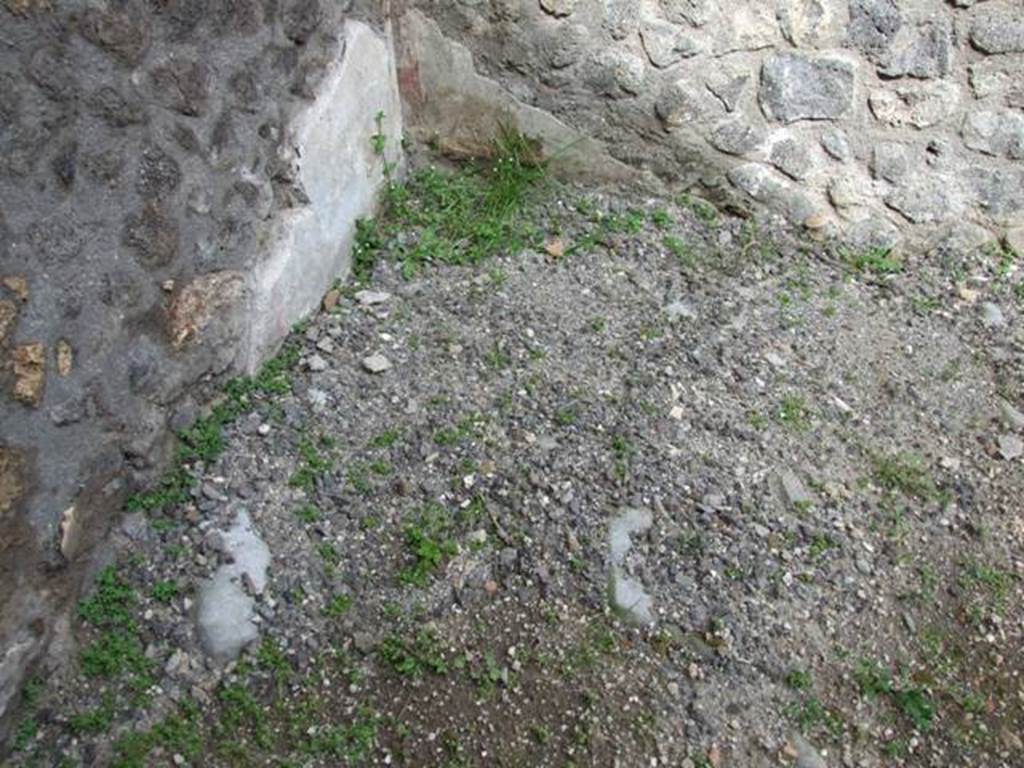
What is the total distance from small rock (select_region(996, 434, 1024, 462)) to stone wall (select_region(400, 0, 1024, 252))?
802 mm

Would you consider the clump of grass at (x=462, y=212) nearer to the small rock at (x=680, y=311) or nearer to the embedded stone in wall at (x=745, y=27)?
the small rock at (x=680, y=311)

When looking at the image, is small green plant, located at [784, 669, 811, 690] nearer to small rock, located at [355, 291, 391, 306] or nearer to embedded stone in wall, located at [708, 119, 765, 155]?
small rock, located at [355, 291, 391, 306]

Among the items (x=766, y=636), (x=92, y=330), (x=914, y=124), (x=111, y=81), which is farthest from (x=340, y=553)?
(x=914, y=124)

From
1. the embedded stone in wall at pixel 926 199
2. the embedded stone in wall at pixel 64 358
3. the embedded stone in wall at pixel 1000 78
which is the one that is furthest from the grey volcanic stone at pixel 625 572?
the embedded stone in wall at pixel 1000 78

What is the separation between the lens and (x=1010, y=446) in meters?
2.82

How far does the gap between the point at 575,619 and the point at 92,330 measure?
1230mm

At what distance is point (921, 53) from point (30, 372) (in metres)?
2.64

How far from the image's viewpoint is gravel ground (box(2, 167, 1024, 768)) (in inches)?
86.1

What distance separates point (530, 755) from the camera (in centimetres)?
214

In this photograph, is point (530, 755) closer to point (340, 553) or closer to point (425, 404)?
point (340, 553)

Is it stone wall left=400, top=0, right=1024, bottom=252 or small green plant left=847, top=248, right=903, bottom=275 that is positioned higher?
stone wall left=400, top=0, right=1024, bottom=252

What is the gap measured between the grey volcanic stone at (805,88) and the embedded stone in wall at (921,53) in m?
0.13

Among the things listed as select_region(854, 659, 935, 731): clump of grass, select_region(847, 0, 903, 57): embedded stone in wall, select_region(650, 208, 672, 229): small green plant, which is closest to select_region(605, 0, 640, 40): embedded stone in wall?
select_region(650, 208, 672, 229): small green plant

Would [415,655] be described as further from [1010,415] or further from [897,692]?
[1010,415]
